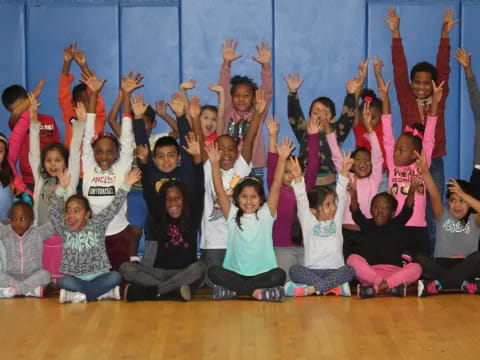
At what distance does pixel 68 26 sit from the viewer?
7.39 m

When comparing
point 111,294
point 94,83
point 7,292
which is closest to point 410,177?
point 111,294

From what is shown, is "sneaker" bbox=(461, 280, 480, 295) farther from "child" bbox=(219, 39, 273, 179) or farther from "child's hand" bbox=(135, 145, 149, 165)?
"child's hand" bbox=(135, 145, 149, 165)

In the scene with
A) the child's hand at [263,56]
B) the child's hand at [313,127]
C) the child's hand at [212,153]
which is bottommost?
the child's hand at [212,153]

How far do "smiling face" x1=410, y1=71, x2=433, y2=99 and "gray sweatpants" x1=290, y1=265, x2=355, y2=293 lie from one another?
5.42ft

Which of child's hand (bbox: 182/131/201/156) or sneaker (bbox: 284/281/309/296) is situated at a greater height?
child's hand (bbox: 182/131/201/156)

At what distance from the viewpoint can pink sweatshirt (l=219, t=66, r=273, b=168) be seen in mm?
6984

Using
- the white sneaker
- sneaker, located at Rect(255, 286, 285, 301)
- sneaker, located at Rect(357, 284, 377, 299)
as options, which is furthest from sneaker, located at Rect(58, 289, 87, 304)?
sneaker, located at Rect(357, 284, 377, 299)

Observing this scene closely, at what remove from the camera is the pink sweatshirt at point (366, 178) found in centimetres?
666

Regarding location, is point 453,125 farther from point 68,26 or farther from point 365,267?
point 68,26

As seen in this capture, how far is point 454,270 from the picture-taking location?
6266 millimetres

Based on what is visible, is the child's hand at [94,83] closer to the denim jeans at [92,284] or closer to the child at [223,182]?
the child at [223,182]

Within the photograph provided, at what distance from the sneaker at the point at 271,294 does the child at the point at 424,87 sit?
1.52 meters

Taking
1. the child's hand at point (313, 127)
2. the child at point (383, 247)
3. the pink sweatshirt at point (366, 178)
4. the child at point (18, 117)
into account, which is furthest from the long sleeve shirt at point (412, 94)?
the child at point (18, 117)

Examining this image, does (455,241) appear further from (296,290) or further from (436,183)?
(296,290)
